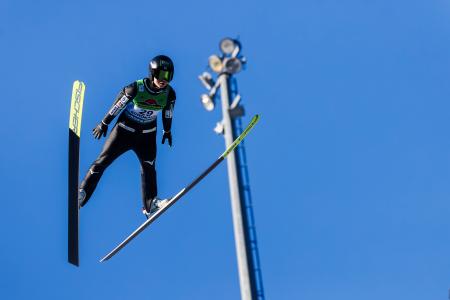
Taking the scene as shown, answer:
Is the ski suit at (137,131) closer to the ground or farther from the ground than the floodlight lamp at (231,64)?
farther from the ground

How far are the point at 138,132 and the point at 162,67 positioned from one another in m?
1.57

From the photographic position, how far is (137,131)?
56.2 ft

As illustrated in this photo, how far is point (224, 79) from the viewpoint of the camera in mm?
11156

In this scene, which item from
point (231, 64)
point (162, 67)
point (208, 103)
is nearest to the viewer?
point (231, 64)

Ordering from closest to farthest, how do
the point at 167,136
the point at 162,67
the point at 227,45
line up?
the point at 227,45 < the point at 162,67 < the point at 167,136

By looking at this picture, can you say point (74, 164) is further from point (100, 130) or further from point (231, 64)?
point (231, 64)

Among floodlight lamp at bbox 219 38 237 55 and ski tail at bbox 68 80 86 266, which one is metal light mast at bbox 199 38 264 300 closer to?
floodlight lamp at bbox 219 38 237 55

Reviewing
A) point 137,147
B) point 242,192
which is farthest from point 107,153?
point 242,192

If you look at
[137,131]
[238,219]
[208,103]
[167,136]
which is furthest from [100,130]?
[238,219]

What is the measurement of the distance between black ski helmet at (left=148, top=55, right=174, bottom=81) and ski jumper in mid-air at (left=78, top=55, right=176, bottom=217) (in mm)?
204

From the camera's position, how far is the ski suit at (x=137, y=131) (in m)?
16.9

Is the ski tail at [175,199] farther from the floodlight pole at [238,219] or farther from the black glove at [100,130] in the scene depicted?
the floodlight pole at [238,219]

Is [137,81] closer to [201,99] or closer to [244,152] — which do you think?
[201,99]

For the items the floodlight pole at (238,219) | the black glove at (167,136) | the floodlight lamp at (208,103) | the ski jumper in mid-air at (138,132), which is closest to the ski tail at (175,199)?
the ski jumper in mid-air at (138,132)
